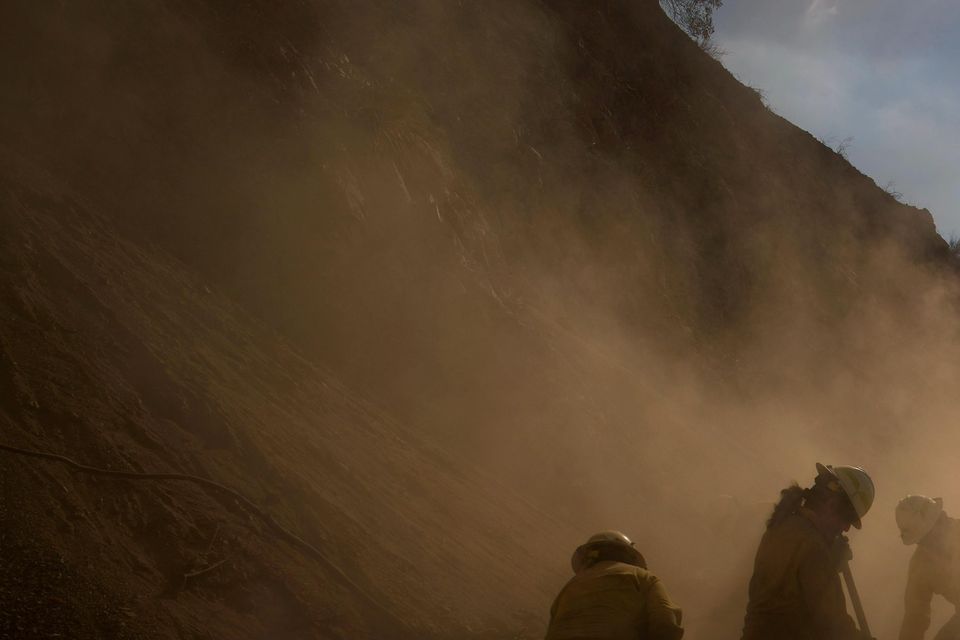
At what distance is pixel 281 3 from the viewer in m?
12.9

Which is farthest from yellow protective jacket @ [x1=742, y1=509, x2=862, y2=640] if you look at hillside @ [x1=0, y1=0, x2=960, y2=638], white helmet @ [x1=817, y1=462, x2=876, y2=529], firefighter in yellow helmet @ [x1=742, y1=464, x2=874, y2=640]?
hillside @ [x1=0, y1=0, x2=960, y2=638]

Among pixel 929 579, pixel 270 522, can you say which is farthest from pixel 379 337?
pixel 929 579

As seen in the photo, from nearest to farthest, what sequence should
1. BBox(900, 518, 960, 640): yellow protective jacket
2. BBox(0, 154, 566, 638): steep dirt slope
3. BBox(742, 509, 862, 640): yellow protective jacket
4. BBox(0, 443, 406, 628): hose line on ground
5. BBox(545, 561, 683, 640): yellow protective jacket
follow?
BBox(545, 561, 683, 640): yellow protective jacket < BBox(742, 509, 862, 640): yellow protective jacket < BBox(0, 154, 566, 638): steep dirt slope < BBox(900, 518, 960, 640): yellow protective jacket < BBox(0, 443, 406, 628): hose line on ground

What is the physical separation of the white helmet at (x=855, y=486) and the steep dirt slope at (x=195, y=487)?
3.26 m

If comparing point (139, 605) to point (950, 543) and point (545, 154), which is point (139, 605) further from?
point (545, 154)

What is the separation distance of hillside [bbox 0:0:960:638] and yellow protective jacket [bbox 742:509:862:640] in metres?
1.94

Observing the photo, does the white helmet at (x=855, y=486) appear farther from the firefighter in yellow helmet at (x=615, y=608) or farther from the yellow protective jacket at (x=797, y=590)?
the firefighter in yellow helmet at (x=615, y=608)

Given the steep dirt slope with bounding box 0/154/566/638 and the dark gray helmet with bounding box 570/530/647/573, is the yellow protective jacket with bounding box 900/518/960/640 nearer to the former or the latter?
the steep dirt slope with bounding box 0/154/566/638

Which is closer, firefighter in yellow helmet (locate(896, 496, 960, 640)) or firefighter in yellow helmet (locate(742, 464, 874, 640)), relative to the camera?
firefighter in yellow helmet (locate(742, 464, 874, 640))

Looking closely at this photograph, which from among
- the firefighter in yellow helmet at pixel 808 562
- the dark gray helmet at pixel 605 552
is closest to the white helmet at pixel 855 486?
the firefighter in yellow helmet at pixel 808 562

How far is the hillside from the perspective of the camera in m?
5.79

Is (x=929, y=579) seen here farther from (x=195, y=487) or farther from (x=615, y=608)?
(x=195, y=487)

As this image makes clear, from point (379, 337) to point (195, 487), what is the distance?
4605mm

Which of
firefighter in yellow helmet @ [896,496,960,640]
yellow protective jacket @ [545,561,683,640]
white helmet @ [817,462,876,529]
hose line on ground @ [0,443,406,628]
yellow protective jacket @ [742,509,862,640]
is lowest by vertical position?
hose line on ground @ [0,443,406,628]
